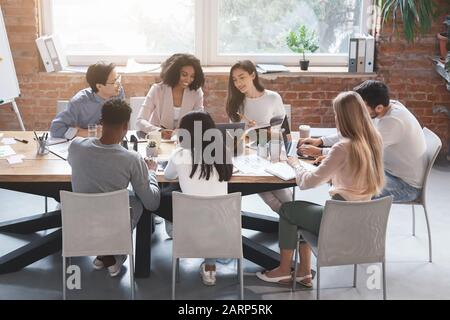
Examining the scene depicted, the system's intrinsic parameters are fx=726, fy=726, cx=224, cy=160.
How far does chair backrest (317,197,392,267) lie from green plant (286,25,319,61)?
3242 mm

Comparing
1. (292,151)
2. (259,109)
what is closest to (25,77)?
(259,109)

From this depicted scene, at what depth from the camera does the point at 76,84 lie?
646 centimetres

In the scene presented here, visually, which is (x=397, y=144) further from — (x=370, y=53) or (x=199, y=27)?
(x=199, y=27)

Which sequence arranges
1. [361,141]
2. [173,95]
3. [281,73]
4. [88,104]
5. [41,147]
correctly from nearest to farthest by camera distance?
1. [361,141]
2. [41,147]
3. [88,104]
4. [173,95]
5. [281,73]

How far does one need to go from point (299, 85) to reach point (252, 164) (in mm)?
2422

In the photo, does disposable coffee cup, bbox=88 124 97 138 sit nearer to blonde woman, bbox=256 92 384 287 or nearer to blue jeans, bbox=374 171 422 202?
blonde woman, bbox=256 92 384 287

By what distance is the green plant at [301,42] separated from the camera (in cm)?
662

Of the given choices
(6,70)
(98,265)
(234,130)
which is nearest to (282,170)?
Answer: (234,130)

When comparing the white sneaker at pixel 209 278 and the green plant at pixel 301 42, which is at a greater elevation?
the green plant at pixel 301 42

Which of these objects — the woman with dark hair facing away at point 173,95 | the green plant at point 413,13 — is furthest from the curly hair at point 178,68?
the green plant at point 413,13

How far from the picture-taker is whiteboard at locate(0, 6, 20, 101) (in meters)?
6.10

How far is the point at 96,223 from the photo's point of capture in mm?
3664

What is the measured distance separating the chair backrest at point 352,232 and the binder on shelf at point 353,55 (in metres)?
3.12

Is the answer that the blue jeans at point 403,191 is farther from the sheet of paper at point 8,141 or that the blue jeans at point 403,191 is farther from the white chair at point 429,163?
the sheet of paper at point 8,141
